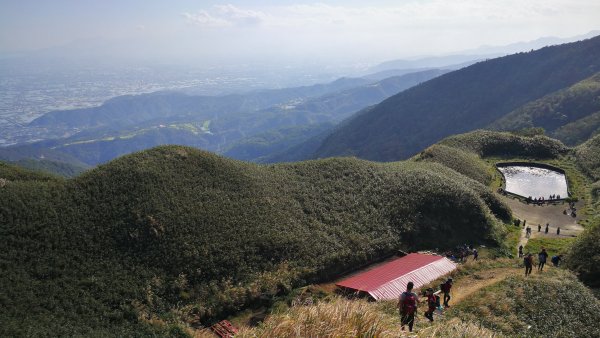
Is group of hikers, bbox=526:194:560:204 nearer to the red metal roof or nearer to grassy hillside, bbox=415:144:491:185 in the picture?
grassy hillside, bbox=415:144:491:185

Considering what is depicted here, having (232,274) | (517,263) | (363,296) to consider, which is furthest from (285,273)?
(517,263)

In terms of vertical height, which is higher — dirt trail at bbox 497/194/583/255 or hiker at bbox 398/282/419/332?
hiker at bbox 398/282/419/332

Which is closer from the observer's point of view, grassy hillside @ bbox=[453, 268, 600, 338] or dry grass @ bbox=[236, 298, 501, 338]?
dry grass @ bbox=[236, 298, 501, 338]

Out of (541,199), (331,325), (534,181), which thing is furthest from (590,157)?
(331,325)

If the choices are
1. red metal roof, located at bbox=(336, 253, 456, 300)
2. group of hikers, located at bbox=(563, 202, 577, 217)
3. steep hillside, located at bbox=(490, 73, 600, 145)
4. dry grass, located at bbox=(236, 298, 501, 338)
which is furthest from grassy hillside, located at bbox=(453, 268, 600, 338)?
steep hillside, located at bbox=(490, 73, 600, 145)

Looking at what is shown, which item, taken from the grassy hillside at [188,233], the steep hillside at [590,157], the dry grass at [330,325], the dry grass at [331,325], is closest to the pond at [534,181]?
the steep hillside at [590,157]

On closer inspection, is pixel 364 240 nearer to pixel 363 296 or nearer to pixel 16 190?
pixel 363 296
